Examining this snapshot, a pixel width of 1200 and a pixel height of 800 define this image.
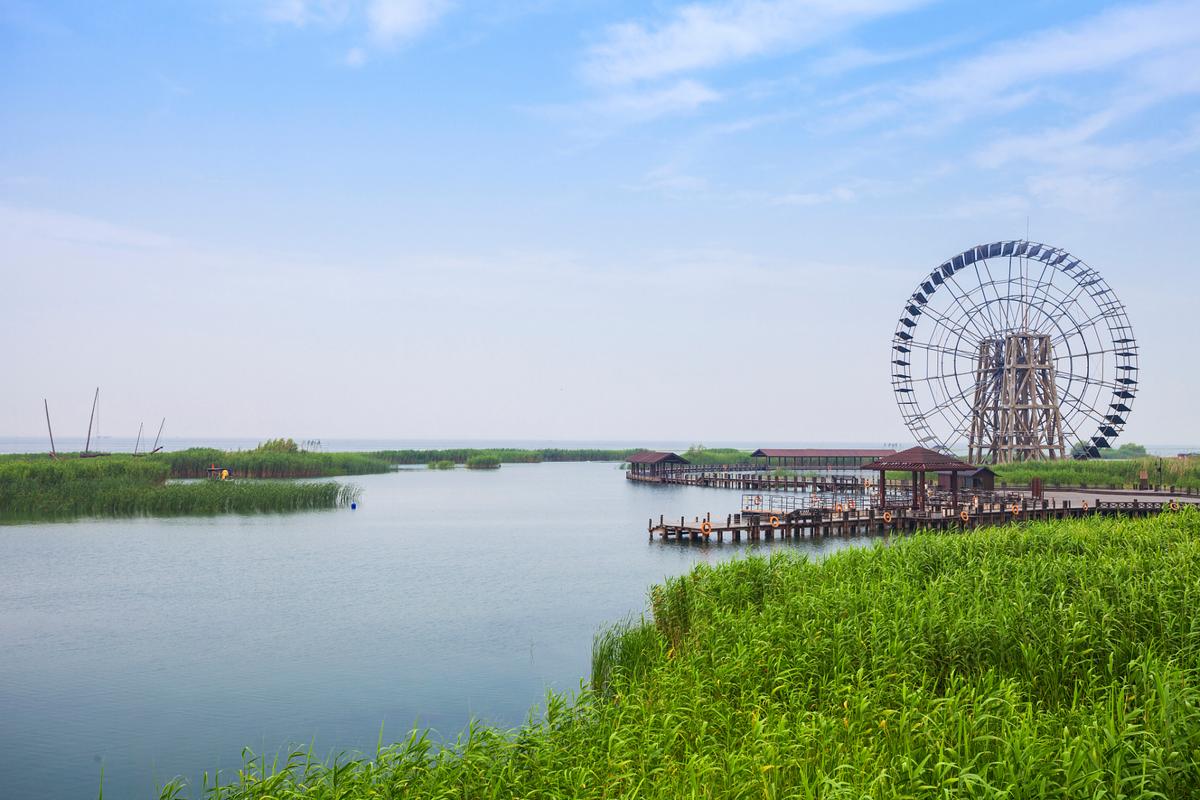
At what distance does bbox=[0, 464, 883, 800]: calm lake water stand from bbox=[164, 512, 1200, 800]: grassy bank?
200 centimetres

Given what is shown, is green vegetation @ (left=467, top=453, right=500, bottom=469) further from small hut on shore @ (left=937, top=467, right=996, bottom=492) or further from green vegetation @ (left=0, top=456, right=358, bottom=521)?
small hut on shore @ (left=937, top=467, right=996, bottom=492)

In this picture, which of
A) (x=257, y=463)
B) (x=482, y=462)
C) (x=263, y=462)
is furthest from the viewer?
(x=482, y=462)

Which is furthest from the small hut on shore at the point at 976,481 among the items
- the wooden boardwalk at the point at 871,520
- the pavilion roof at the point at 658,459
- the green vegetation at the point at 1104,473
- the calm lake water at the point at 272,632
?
the pavilion roof at the point at 658,459

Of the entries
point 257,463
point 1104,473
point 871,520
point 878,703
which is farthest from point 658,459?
point 878,703

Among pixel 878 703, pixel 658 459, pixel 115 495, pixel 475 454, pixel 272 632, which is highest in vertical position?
pixel 658 459

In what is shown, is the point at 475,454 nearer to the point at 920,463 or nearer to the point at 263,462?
the point at 263,462

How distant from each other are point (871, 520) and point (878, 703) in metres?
31.0

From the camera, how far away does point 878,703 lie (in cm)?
905

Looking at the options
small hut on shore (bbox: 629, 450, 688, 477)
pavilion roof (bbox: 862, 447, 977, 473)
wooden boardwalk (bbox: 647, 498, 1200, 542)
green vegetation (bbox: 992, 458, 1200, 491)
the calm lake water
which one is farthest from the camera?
small hut on shore (bbox: 629, 450, 688, 477)

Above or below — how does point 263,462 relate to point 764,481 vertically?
above

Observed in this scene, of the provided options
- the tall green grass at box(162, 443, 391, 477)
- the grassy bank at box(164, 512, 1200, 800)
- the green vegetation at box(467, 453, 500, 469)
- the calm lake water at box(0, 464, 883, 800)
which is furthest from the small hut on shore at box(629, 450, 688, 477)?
the grassy bank at box(164, 512, 1200, 800)

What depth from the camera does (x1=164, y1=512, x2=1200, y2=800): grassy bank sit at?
265 inches

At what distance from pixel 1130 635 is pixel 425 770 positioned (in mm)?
9026

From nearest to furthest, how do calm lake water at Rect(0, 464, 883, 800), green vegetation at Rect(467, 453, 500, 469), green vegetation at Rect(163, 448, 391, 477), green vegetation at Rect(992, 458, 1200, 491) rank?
calm lake water at Rect(0, 464, 883, 800)
green vegetation at Rect(992, 458, 1200, 491)
green vegetation at Rect(163, 448, 391, 477)
green vegetation at Rect(467, 453, 500, 469)
